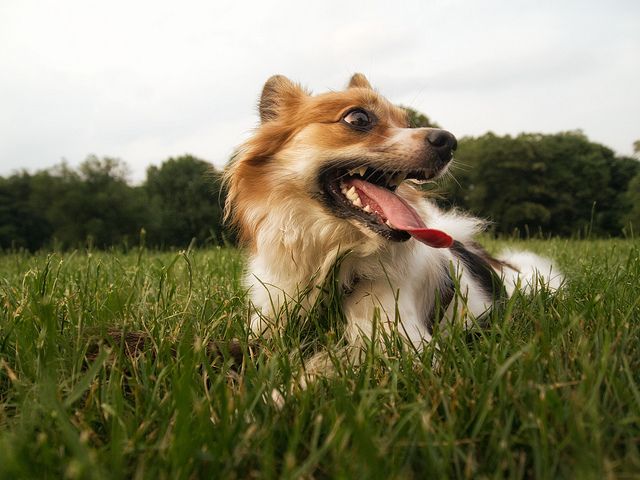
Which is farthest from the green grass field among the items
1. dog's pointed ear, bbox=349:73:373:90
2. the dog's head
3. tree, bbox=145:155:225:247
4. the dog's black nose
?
tree, bbox=145:155:225:247

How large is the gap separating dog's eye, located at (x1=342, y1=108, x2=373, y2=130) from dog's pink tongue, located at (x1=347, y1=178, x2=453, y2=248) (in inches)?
13.7

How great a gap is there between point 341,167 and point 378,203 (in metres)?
0.34

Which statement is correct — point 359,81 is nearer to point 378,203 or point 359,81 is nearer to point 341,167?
point 341,167

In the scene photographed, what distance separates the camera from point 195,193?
36938 mm

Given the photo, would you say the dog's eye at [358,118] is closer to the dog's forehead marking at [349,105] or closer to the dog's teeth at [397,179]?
the dog's forehead marking at [349,105]

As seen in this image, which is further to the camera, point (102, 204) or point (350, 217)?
point (102, 204)

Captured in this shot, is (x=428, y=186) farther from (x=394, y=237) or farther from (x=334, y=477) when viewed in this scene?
(x=334, y=477)

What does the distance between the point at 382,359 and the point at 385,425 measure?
1.41ft

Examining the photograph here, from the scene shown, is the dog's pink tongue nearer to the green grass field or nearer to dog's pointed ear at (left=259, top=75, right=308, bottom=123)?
the green grass field

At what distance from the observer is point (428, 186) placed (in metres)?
3.89

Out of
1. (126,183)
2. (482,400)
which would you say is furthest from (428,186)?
(126,183)

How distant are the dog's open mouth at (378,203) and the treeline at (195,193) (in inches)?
1296

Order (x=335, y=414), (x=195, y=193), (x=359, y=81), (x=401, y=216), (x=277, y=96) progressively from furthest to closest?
Result: (x=195, y=193), (x=359, y=81), (x=277, y=96), (x=401, y=216), (x=335, y=414)

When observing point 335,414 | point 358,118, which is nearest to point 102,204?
point 358,118
